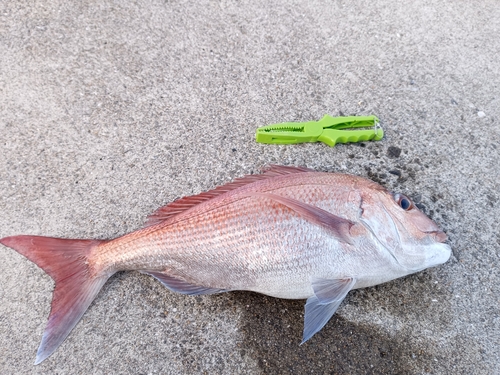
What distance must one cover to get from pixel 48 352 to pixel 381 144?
214cm

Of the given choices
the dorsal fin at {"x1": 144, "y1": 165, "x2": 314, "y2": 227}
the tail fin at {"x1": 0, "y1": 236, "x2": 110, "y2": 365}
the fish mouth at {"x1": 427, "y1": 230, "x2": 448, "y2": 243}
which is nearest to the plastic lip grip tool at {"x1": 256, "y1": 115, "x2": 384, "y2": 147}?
the dorsal fin at {"x1": 144, "y1": 165, "x2": 314, "y2": 227}

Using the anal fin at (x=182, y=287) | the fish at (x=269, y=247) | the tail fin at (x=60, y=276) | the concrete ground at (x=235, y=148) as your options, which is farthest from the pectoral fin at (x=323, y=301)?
the tail fin at (x=60, y=276)

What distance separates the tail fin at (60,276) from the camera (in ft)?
6.09

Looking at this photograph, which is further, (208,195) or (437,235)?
(208,195)

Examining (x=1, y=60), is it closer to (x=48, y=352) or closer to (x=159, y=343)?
(x=48, y=352)

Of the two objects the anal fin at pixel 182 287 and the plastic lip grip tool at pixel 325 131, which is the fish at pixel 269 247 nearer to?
the anal fin at pixel 182 287

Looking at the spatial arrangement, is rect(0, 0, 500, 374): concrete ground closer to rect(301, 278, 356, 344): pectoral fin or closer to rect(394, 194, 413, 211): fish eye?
rect(301, 278, 356, 344): pectoral fin

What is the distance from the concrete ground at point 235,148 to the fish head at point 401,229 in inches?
12.5

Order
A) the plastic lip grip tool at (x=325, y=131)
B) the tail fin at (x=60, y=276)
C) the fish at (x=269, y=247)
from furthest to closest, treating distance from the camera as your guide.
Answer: the plastic lip grip tool at (x=325, y=131)
the tail fin at (x=60, y=276)
the fish at (x=269, y=247)

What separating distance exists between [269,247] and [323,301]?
0.34 metres

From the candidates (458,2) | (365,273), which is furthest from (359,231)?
(458,2)

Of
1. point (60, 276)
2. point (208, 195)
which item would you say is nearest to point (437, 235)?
point (208, 195)

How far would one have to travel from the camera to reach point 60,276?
1.86 m

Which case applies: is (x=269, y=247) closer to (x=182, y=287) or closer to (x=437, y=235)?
(x=182, y=287)
